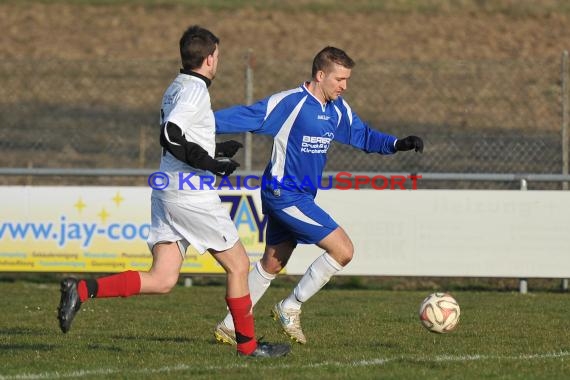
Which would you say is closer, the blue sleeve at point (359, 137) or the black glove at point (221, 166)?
the black glove at point (221, 166)

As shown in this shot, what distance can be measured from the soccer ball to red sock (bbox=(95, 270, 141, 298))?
205 centimetres

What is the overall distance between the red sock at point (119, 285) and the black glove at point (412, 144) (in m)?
2.39

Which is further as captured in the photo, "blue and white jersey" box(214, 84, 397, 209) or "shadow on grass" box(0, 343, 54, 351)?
"blue and white jersey" box(214, 84, 397, 209)

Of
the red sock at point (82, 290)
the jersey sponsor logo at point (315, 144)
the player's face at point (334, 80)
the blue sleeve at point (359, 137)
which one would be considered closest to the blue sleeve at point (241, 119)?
the jersey sponsor logo at point (315, 144)

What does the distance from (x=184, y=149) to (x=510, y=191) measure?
6.30m

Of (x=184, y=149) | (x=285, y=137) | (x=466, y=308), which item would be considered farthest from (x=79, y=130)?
(x=184, y=149)

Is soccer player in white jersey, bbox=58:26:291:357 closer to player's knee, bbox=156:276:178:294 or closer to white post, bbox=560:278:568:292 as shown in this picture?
player's knee, bbox=156:276:178:294

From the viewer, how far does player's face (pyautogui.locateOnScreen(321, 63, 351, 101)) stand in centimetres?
884

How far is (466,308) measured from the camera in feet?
37.3

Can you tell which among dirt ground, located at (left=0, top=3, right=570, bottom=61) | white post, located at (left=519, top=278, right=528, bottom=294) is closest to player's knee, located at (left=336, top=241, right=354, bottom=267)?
white post, located at (left=519, top=278, right=528, bottom=294)

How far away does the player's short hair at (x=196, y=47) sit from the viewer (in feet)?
24.9

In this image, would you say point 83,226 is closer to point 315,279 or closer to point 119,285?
point 315,279

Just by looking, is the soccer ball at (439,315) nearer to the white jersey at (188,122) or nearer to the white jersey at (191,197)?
the white jersey at (191,197)

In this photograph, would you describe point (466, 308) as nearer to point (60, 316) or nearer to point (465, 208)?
point (465, 208)
